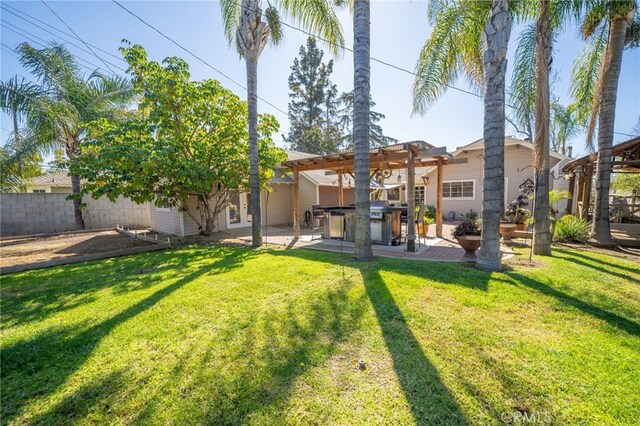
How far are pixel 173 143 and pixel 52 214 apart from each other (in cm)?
976

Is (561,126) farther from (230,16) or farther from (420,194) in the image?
(230,16)

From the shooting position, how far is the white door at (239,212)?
1340cm

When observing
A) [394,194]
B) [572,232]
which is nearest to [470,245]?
[572,232]

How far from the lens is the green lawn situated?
2092mm

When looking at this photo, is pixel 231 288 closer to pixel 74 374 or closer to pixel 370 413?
pixel 74 374

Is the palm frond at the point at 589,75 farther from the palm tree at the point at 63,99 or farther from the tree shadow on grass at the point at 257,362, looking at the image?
the palm tree at the point at 63,99

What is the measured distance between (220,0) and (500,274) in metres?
12.1

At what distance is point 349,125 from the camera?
32.4 meters

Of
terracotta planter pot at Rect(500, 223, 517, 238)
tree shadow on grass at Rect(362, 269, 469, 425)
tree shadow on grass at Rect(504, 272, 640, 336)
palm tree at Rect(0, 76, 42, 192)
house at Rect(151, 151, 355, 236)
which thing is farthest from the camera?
house at Rect(151, 151, 355, 236)

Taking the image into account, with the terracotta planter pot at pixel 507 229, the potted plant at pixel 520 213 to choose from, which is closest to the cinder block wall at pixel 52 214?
the terracotta planter pot at pixel 507 229

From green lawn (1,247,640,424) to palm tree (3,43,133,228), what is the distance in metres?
9.59

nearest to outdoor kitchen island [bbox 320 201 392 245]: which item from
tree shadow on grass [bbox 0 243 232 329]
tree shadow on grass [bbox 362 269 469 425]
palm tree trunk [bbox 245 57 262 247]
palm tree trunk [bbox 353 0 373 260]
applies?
palm tree trunk [bbox 353 0 373 260]

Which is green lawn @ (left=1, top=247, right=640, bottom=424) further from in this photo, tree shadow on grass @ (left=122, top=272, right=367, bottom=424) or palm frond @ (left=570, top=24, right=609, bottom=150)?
palm frond @ (left=570, top=24, right=609, bottom=150)

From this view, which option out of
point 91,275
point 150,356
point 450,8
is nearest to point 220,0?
point 450,8
